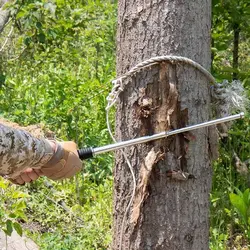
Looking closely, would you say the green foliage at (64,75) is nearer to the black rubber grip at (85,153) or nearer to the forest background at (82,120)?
the forest background at (82,120)

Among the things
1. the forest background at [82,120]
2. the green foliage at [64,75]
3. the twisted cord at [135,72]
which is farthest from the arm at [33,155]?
the green foliage at [64,75]

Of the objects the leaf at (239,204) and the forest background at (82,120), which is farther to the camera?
the forest background at (82,120)

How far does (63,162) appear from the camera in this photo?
1.97 metres

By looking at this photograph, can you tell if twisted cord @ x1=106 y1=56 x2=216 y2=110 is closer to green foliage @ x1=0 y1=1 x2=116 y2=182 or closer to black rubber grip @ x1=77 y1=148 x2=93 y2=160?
black rubber grip @ x1=77 y1=148 x2=93 y2=160

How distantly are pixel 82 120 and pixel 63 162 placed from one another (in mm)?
2528

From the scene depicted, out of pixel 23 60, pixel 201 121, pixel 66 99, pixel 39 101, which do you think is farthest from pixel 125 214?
pixel 23 60

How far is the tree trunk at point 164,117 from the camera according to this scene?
199cm

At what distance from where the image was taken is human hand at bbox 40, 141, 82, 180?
1965 millimetres

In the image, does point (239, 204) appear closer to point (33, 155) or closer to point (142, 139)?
point (142, 139)

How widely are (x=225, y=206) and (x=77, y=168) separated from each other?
6.37 ft

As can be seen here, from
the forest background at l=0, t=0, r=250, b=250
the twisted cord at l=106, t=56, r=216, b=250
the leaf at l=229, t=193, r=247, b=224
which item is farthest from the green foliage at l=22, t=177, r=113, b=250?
the twisted cord at l=106, t=56, r=216, b=250

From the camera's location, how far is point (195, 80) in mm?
2053

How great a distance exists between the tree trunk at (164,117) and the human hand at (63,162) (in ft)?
0.75

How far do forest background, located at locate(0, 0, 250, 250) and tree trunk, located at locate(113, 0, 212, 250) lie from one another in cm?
89
